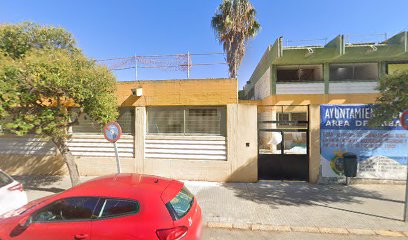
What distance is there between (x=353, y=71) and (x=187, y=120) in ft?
41.8

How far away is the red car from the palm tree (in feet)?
47.5

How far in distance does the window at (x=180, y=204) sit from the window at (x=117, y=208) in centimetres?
44

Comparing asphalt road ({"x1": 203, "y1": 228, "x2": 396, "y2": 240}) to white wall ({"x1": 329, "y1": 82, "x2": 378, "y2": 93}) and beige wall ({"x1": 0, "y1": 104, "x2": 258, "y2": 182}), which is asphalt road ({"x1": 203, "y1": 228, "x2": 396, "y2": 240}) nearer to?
beige wall ({"x1": 0, "y1": 104, "x2": 258, "y2": 182})

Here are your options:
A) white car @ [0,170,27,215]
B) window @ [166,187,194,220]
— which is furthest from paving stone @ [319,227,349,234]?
white car @ [0,170,27,215]

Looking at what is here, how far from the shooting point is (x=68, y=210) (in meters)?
3.01

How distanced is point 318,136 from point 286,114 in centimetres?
830

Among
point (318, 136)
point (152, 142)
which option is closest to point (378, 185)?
point (318, 136)

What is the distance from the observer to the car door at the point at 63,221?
2838 millimetres

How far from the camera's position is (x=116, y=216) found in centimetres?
285

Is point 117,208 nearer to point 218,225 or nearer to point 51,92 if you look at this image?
point 218,225

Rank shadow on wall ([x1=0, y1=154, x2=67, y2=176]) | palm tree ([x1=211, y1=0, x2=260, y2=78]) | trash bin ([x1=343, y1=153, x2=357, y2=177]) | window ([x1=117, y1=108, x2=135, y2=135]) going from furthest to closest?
palm tree ([x1=211, y1=0, x2=260, y2=78]) < shadow on wall ([x1=0, y1=154, x2=67, y2=176]) < window ([x1=117, y1=108, x2=135, y2=135]) < trash bin ([x1=343, y1=153, x2=357, y2=177])

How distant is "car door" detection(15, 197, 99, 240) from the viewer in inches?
112

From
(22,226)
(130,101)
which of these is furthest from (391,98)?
(22,226)

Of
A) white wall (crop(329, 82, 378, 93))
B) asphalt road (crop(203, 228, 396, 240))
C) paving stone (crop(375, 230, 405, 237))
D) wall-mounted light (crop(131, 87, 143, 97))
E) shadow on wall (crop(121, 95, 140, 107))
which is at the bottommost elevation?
asphalt road (crop(203, 228, 396, 240))
